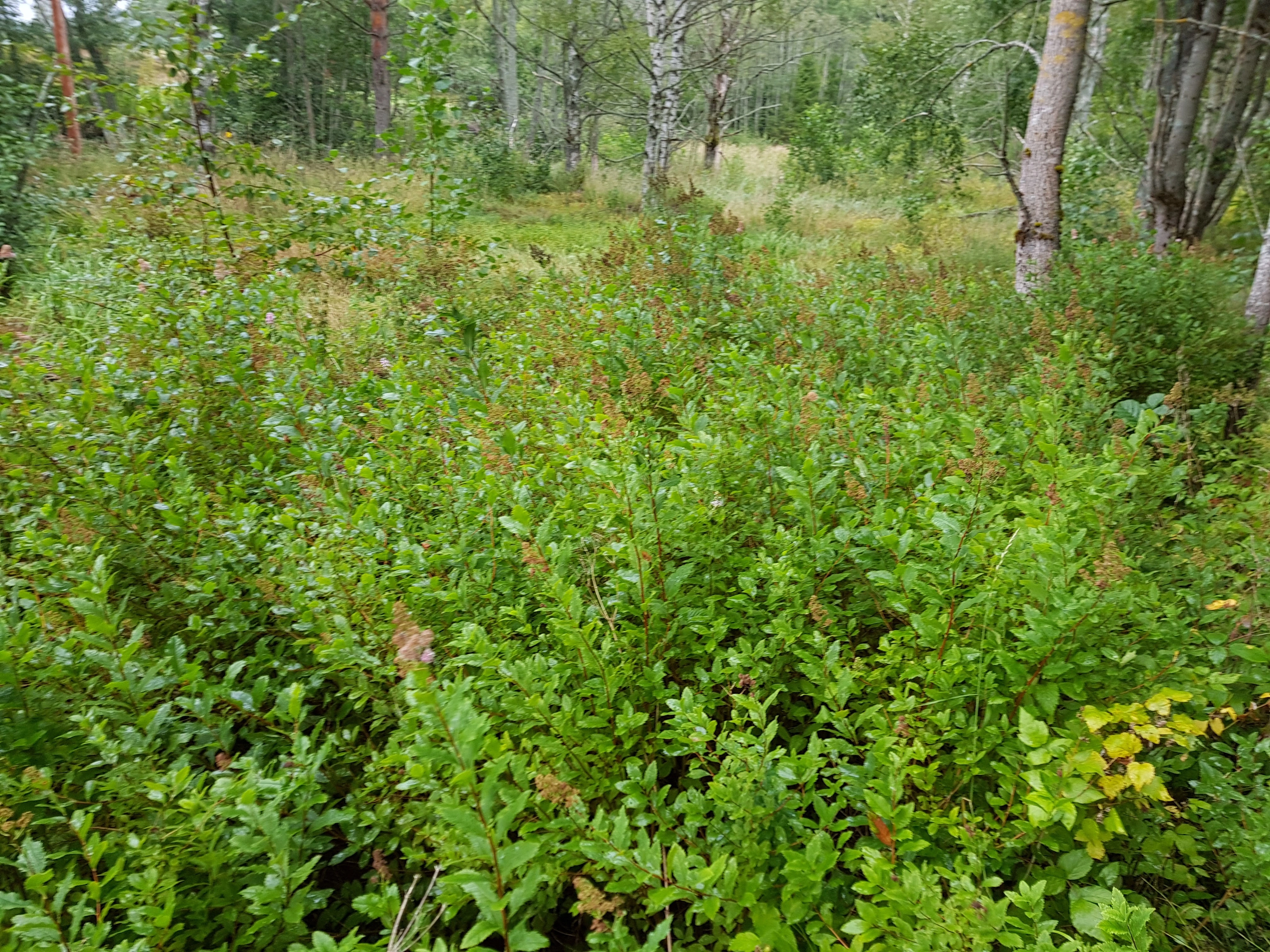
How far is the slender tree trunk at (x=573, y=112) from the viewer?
15038 millimetres

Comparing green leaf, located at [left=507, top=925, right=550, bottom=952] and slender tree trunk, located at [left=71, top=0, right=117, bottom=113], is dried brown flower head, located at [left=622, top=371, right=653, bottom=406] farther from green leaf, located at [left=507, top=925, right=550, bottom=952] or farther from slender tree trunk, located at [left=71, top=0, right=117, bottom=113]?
slender tree trunk, located at [left=71, top=0, right=117, bottom=113]

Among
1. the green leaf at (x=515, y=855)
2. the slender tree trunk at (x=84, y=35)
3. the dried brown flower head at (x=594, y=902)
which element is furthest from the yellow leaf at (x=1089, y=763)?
the slender tree trunk at (x=84, y=35)

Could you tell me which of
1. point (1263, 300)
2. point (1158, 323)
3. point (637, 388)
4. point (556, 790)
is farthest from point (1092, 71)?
point (556, 790)

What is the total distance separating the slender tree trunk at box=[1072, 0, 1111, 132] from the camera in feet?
40.1

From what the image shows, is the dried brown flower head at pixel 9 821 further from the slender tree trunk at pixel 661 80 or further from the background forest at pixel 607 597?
the slender tree trunk at pixel 661 80

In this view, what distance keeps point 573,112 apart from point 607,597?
16684mm

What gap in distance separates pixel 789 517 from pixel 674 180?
7457 millimetres

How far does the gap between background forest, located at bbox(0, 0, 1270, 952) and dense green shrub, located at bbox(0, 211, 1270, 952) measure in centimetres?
2

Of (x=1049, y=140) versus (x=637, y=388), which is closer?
(x=637, y=388)

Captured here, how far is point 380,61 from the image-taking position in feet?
42.9

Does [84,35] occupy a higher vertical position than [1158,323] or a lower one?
higher

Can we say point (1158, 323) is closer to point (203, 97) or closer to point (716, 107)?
point (203, 97)

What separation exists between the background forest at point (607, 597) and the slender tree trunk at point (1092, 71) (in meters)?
9.19

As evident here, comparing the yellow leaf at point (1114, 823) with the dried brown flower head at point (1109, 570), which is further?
the dried brown flower head at point (1109, 570)
